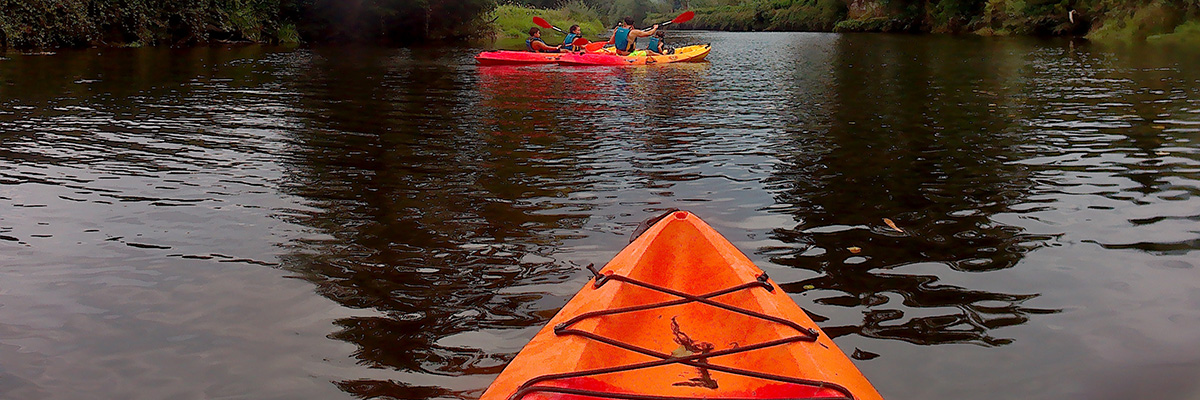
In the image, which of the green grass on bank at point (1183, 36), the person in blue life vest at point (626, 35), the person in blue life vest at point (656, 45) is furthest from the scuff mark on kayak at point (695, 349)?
the green grass on bank at point (1183, 36)

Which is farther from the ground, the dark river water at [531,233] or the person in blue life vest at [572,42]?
the person in blue life vest at [572,42]

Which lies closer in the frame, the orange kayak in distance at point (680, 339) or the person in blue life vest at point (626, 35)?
the orange kayak in distance at point (680, 339)

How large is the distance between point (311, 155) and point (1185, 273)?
19.3 ft

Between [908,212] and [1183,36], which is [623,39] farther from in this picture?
[1183,36]

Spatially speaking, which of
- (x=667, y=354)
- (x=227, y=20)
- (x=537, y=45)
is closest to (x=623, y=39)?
(x=537, y=45)

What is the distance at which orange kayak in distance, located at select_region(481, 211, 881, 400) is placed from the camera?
2307 millimetres

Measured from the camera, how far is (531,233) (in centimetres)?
461

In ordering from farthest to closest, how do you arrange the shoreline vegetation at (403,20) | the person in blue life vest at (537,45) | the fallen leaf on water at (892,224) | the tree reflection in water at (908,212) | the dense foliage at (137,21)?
1. the shoreline vegetation at (403,20)
2. the dense foliage at (137,21)
3. the person in blue life vest at (537,45)
4. the fallen leaf on water at (892,224)
5. the tree reflection in water at (908,212)

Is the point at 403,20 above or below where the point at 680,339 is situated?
above

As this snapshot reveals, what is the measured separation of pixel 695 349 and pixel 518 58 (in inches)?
560

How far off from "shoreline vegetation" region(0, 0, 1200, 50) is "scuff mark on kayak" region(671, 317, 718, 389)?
20305 mm

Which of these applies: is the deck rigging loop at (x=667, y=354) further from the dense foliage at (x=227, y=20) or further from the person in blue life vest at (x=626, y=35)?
the dense foliage at (x=227, y=20)

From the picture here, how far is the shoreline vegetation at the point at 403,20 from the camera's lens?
20.2 metres

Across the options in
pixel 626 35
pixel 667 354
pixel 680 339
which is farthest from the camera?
pixel 626 35
